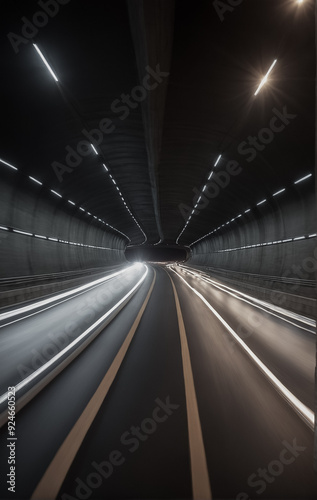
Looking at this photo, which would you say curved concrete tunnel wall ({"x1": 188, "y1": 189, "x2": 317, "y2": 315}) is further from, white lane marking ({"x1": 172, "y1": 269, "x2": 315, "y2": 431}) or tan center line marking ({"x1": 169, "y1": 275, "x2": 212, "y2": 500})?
tan center line marking ({"x1": 169, "y1": 275, "x2": 212, "y2": 500})

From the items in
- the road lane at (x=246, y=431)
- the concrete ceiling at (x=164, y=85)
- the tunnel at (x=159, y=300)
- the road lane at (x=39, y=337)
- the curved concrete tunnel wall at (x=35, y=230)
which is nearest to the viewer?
the road lane at (x=246, y=431)

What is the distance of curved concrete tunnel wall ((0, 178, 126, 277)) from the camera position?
15164 mm

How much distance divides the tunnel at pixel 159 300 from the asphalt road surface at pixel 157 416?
23 millimetres

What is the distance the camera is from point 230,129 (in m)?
13.2

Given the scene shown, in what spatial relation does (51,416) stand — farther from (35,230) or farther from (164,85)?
(35,230)

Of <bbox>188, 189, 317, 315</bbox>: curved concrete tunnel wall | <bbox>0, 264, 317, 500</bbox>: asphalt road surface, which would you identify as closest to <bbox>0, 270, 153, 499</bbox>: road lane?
<bbox>0, 264, 317, 500</bbox>: asphalt road surface

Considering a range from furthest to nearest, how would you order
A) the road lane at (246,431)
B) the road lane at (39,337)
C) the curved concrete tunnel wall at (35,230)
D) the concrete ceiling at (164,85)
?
the curved concrete tunnel wall at (35,230), the concrete ceiling at (164,85), the road lane at (39,337), the road lane at (246,431)

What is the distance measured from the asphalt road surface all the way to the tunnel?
0.9 inches

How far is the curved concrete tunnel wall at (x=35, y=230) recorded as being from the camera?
1516 cm

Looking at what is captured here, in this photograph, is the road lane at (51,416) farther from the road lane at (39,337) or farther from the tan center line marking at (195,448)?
the tan center line marking at (195,448)

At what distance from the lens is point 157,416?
3775 millimetres

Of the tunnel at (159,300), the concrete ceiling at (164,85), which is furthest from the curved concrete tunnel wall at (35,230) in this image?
the concrete ceiling at (164,85)

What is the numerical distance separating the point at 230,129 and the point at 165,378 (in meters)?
12.0

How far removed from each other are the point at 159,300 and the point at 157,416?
36.3ft
